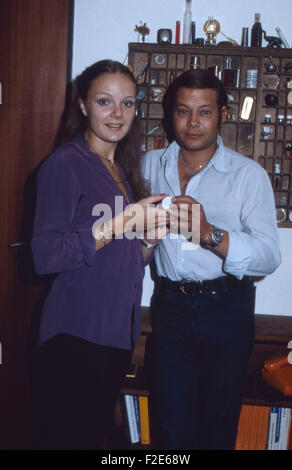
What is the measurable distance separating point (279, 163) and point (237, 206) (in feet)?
2.31

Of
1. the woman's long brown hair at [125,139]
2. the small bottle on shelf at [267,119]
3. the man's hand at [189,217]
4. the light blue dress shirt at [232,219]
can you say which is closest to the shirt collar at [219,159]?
the light blue dress shirt at [232,219]

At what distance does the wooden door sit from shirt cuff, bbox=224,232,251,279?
1.01 m

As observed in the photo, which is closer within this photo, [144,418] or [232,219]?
[232,219]

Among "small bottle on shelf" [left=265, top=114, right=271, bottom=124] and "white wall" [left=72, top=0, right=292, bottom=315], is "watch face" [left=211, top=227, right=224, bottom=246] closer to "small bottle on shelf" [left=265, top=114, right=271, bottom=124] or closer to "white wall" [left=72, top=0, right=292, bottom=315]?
"small bottle on shelf" [left=265, top=114, right=271, bottom=124]

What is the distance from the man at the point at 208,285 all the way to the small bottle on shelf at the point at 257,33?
0.58 metres

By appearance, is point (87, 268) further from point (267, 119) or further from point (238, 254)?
point (267, 119)

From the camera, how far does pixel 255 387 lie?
209cm

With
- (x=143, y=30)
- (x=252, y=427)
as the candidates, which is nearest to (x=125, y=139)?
(x=143, y=30)

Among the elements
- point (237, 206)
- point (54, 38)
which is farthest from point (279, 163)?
point (54, 38)

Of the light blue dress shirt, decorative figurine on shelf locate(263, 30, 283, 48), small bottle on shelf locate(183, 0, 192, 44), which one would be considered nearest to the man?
the light blue dress shirt

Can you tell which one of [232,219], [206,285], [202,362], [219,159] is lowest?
[202,362]

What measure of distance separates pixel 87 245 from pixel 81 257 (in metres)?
0.04

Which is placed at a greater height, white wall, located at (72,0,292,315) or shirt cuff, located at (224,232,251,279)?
white wall, located at (72,0,292,315)

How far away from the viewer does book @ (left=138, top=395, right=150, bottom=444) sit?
215cm
